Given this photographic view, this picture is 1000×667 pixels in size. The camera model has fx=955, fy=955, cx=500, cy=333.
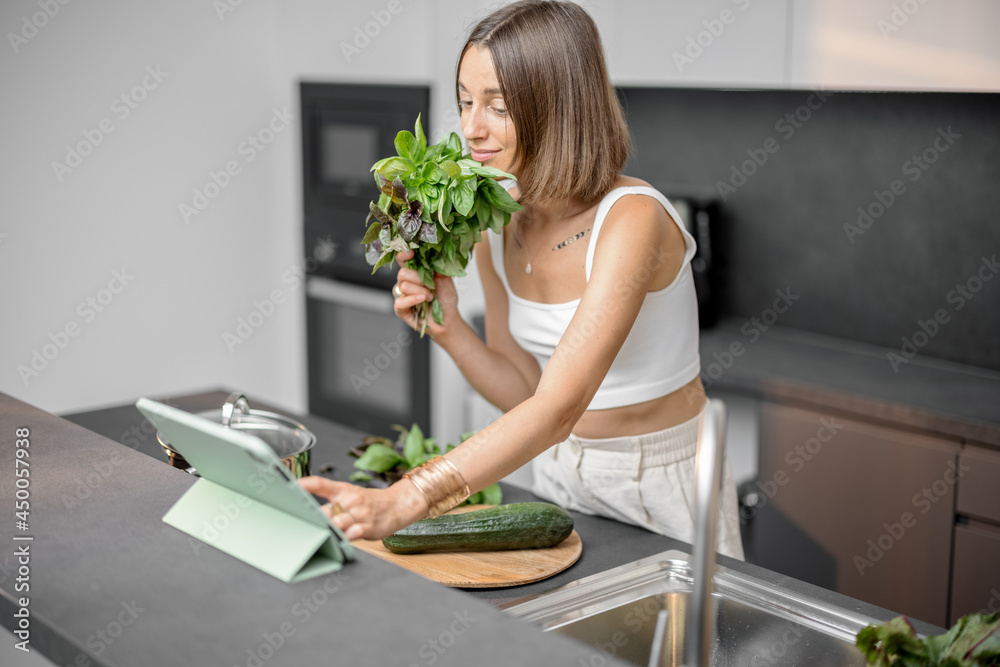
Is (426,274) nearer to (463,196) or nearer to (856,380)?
(463,196)

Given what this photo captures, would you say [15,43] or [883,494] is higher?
[15,43]

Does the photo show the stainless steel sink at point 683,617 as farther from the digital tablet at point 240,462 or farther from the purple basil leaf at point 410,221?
the purple basil leaf at point 410,221

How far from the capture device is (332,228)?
3635 mm

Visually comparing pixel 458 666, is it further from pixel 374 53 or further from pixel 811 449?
pixel 374 53

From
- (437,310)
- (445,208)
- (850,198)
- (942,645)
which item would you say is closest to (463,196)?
(445,208)

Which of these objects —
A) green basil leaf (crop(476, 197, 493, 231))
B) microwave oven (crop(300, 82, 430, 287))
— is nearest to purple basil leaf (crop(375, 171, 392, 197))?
green basil leaf (crop(476, 197, 493, 231))

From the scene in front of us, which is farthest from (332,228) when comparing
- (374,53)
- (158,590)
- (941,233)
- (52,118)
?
(158,590)

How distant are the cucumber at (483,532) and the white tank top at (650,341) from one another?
300 mm

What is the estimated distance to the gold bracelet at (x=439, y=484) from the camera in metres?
1.05

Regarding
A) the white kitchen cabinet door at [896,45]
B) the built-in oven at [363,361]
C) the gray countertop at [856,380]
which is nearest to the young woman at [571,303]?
the gray countertop at [856,380]

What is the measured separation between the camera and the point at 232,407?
1.33m

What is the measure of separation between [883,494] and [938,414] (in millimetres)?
243

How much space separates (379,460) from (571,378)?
1.53 feet

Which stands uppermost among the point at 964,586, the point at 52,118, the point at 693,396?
the point at 52,118
